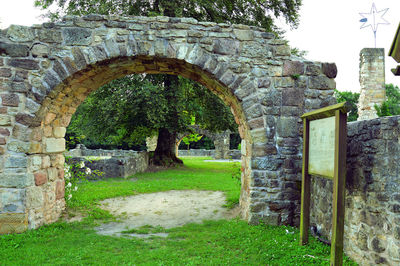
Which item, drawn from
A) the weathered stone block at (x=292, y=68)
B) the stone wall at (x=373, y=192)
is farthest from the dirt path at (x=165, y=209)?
the weathered stone block at (x=292, y=68)

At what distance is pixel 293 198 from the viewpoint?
5.24m

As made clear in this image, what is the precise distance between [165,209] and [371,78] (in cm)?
1078

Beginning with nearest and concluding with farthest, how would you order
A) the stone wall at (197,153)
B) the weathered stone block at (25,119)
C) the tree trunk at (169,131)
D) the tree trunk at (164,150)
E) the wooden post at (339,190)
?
the wooden post at (339,190) → the weathered stone block at (25,119) → the tree trunk at (169,131) → the tree trunk at (164,150) → the stone wall at (197,153)

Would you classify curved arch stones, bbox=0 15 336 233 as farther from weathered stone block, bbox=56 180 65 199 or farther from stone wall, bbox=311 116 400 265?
stone wall, bbox=311 116 400 265

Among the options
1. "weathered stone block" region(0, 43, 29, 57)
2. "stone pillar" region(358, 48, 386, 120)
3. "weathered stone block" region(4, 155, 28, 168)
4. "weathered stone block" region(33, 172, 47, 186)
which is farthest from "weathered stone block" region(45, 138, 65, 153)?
"stone pillar" region(358, 48, 386, 120)

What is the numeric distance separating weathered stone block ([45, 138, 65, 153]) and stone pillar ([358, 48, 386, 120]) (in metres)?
11.9

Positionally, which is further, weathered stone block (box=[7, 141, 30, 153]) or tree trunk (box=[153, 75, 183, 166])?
tree trunk (box=[153, 75, 183, 166])

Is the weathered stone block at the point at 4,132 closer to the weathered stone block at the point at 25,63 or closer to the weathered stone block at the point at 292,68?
the weathered stone block at the point at 25,63

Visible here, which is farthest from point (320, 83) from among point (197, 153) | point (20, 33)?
point (197, 153)

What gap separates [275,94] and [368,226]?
106 inches

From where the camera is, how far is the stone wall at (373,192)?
299cm

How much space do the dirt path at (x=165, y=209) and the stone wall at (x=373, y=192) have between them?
2820 millimetres

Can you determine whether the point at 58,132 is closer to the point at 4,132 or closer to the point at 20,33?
the point at 4,132

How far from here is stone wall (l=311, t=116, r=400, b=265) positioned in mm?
2994
